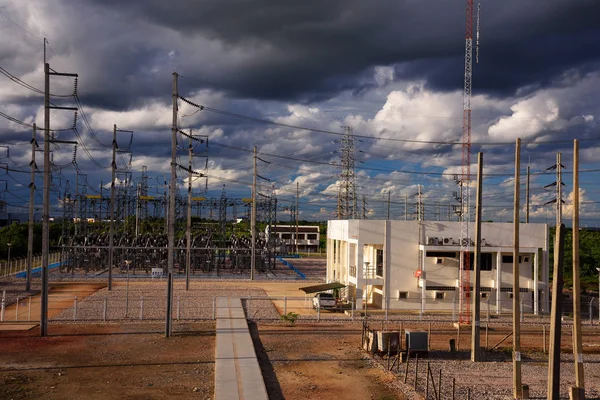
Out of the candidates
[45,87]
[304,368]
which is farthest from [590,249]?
[45,87]

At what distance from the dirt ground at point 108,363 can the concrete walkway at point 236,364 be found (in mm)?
427

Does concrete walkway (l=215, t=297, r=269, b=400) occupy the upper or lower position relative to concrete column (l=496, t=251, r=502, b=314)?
lower

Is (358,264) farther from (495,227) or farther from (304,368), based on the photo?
(304,368)

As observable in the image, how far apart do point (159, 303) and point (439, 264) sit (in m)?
18.6

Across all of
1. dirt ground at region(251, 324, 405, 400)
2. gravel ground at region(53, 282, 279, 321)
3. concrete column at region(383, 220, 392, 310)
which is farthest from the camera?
concrete column at region(383, 220, 392, 310)

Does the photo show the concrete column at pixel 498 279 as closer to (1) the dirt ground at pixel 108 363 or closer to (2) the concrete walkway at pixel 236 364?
(2) the concrete walkway at pixel 236 364

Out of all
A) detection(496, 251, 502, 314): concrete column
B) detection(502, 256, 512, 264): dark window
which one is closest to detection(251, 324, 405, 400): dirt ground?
detection(496, 251, 502, 314): concrete column

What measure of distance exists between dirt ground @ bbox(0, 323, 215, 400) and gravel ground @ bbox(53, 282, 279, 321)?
3292 millimetres

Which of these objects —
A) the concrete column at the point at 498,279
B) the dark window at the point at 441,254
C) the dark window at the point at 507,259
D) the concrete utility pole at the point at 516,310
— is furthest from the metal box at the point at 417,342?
the dark window at the point at 507,259

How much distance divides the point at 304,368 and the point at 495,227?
21.1 m

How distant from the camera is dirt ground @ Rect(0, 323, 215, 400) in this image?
1727cm

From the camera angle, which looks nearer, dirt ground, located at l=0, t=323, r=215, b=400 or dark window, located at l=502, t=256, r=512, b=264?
dirt ground, located at l=0, t=323, r=215, b=400

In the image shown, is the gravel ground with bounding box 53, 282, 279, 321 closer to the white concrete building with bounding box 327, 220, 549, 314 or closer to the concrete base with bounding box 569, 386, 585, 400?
the white concrete building with bounding box 327, 220, 549, 314

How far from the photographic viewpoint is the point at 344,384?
18766mm
